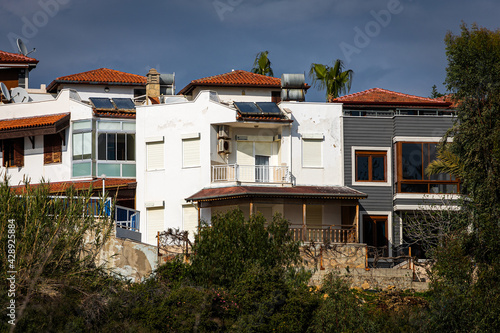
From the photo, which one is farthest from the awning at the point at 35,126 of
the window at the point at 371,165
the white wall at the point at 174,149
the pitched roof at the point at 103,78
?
the window at the point at 371,165

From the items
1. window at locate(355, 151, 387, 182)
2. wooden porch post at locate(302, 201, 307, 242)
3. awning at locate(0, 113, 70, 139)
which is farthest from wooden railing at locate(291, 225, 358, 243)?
awning at locate(0, 113, 70, 139)

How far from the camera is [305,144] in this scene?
3662cm

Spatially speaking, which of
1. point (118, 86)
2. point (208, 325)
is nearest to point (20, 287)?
point (208, 325)

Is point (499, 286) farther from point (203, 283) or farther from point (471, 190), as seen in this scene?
point (203, 283)

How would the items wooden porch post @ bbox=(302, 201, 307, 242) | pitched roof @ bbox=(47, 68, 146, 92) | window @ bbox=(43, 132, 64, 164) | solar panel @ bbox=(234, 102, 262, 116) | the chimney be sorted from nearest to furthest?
wooden porch post @ bbox=(302, 201, 307, 242) < solar panel @ bbox=(234, 102, 262, 116) < window @ bbox=(43, 132, 64, 164) < the chimney < pitched roof @ bbox=(47, 68, 146, 92)

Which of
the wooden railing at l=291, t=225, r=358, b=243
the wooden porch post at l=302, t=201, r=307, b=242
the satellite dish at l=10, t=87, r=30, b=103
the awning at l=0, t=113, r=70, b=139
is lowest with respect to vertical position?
the wooden railing at l=291, t=225, r=358, b=243

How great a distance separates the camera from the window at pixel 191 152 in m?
36.0

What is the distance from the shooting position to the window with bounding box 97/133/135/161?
37344 mm

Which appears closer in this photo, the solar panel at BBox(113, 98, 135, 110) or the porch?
the porch

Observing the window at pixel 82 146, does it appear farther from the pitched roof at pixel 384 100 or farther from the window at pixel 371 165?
the window at pixel 371 165

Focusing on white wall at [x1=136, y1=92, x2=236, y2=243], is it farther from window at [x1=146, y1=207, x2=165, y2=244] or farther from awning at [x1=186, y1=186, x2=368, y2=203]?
awning at [x1=186, y1=186, x2=368, y2=203]

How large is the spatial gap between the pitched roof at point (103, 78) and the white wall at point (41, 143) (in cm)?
468

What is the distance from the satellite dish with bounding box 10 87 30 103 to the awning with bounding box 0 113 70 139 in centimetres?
280

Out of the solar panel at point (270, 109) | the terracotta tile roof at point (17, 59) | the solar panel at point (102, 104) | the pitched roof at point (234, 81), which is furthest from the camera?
the terracotta tile roof at point (17, 59)
